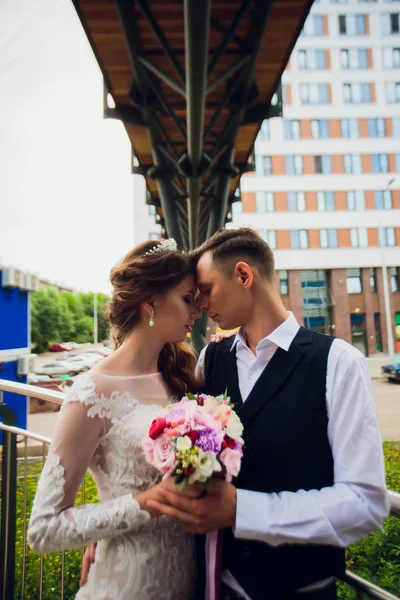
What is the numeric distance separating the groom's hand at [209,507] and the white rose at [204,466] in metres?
0.11

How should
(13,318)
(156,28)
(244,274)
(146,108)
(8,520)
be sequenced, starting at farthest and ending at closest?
1. (13,318)
2. (146,108)
3. (156,28)
4. (8,520)
5. (244,274)

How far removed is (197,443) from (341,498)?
0.46 m

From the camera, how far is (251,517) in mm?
1216

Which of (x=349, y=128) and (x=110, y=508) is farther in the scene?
(x=349, y=128)

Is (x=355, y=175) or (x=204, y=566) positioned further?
(x=355, y=175)

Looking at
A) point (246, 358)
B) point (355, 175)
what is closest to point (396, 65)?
point (355, 175)

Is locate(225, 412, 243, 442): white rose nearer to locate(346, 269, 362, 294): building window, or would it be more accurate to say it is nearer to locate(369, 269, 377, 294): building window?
locate(346, 269, 362, 294): building window

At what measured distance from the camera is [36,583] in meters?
3.19

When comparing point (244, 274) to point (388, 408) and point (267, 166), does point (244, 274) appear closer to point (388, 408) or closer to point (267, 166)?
point (388, 408)

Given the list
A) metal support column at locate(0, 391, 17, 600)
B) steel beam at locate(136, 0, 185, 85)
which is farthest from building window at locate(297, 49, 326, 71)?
metal support column at locate(0, 391, 17, 600)

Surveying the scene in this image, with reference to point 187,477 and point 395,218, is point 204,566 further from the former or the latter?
point 395,218

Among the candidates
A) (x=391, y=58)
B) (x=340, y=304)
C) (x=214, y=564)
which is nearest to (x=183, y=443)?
(x=214, y=564)

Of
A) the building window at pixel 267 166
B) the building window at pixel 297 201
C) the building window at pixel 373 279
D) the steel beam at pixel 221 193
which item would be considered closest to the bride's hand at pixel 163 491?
the steel beam at pixel 221 193

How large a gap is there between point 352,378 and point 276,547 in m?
0.59
